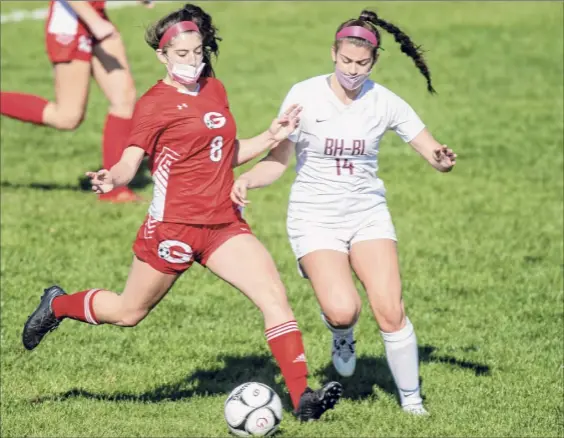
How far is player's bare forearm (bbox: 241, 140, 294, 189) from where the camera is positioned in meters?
7.48

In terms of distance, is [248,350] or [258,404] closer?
[258,404]

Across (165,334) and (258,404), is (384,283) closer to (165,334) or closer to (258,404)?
(258,404)

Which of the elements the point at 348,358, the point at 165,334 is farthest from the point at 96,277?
the point at 348,358

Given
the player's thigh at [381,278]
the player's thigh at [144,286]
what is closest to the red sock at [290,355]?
the player's thigh at [381,278]

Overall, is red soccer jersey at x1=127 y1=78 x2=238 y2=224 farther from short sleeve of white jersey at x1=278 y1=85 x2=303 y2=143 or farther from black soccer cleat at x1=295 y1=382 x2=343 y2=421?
black soccer cleat at x1=295 y1=382 x2=343 y2=421

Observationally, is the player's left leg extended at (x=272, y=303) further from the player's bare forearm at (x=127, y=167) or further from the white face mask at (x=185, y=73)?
the white face mask at (x=185, y=73)

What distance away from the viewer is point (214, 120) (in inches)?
281

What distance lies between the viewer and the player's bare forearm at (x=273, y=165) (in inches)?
294

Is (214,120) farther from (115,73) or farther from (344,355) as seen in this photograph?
(115,73)

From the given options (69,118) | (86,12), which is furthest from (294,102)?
(69,118)

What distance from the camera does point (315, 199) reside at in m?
7.61

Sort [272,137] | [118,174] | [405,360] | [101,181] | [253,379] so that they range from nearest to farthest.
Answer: [101,181] < [118,174] < [272,137] < [405,360] < [253,379]

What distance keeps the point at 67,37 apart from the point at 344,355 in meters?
5.26

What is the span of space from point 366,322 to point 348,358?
1343mm
